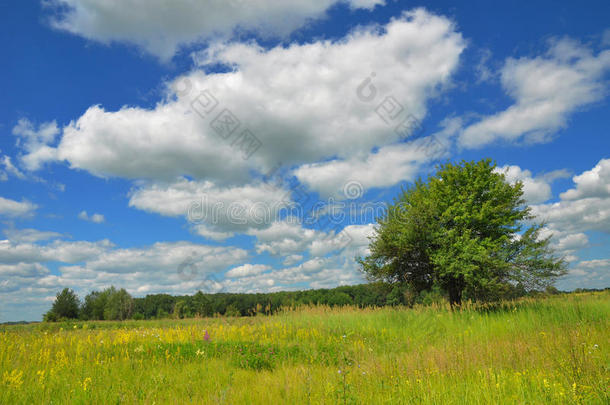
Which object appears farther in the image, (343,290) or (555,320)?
(343,290)

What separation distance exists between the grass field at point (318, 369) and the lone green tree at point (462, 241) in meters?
6.16

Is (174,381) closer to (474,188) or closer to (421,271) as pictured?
(421,271)

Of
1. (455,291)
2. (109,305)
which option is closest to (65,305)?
(109,305)

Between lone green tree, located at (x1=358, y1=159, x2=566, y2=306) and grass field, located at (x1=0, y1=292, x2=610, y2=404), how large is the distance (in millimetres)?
6164

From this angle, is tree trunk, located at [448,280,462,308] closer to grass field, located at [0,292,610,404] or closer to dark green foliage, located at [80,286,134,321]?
grass field, located at [0,292,610,404]

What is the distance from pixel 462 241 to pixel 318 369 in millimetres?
15165

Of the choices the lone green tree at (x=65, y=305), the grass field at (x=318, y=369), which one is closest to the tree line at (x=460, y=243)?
the grass field at (x=318, y=369)

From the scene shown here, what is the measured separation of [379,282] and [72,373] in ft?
62.9

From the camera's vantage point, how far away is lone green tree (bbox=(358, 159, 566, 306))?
63.3 feet

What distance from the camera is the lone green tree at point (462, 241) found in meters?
19.3

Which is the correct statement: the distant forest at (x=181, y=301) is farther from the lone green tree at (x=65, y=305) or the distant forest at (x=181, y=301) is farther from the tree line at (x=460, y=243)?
the tree line at (x=460, y=243)

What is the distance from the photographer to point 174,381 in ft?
22.0

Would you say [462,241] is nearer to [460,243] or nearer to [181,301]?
[460,243]

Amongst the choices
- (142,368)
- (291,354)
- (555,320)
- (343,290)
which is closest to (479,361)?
(291,354)
